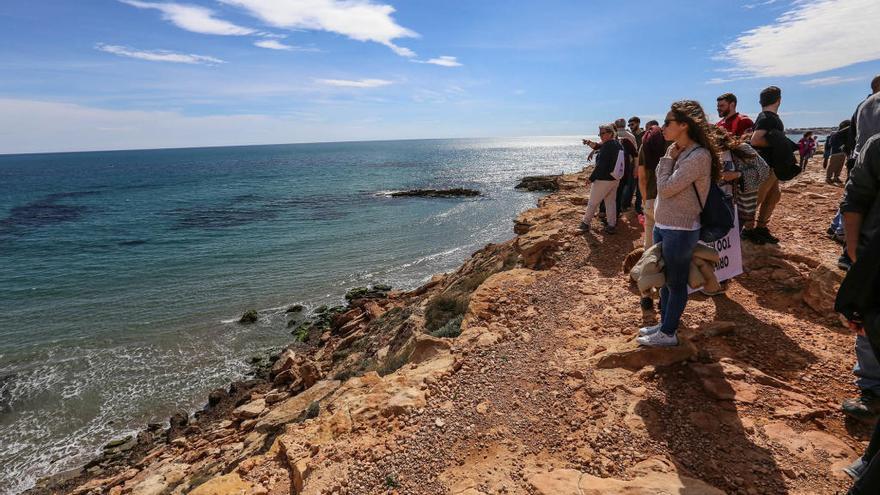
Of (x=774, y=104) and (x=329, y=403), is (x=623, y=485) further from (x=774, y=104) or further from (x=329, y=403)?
(x=774, y=104)

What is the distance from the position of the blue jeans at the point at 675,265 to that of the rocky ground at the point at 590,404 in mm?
365

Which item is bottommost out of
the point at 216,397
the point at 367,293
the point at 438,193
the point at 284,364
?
the point at 216,397

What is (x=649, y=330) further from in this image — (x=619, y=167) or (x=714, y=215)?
(x=619, y=167)

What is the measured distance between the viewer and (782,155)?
5.84 metres

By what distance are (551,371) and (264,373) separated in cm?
1021

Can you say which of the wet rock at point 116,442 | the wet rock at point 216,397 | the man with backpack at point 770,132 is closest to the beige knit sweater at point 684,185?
the man with backpack at point 770,132

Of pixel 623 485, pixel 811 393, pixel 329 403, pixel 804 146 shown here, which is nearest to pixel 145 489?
pixel 329 403

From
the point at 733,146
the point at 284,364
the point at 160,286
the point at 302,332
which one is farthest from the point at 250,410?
the point at 160,286

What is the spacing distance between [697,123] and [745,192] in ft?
8.85

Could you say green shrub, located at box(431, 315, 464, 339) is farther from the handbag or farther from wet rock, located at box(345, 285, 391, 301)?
wet rock, located at box(345, 285, 391, 301)

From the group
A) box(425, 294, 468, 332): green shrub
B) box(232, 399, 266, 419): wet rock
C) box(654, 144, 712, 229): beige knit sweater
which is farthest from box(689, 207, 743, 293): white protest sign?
box(232, 399, 266, 419): wet rock

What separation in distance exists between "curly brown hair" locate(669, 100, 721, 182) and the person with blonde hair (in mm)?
4270

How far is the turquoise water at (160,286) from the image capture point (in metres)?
11.1

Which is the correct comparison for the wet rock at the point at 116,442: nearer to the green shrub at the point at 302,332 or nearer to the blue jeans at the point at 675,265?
the green shrub at the point at 302,332
